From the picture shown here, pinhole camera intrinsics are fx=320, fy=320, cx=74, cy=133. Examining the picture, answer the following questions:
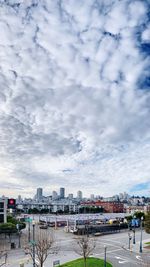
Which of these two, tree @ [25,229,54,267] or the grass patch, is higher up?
tree @ [25,229,54,267]

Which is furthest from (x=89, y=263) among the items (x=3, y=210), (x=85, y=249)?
(x=3, y=210)

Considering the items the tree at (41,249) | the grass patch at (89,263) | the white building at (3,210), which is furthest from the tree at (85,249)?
the white building at (3,210)

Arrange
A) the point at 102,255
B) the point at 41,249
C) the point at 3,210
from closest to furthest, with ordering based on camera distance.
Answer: the point at 41,249
the point at 102,255
the point at 3,210

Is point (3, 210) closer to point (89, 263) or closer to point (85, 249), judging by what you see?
point (89, 263)

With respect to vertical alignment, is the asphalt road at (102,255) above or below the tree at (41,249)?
below

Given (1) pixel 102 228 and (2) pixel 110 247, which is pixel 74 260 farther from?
Result: (1) pixel 102 228

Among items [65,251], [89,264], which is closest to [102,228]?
[65,251]

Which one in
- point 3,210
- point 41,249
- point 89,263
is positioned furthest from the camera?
point 3,210

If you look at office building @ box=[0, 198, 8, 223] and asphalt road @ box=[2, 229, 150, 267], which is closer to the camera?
asphalt road @ box=[2, 229, 150, 267]

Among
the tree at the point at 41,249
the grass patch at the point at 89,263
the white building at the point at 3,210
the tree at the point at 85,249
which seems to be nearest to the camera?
the tree at the point at 41,249

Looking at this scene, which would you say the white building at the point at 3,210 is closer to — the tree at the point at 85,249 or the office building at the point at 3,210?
the office building at the point at 3,210

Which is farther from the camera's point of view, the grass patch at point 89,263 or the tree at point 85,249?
the grass patch at point 89,263

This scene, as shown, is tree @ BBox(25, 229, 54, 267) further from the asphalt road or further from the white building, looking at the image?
the white building

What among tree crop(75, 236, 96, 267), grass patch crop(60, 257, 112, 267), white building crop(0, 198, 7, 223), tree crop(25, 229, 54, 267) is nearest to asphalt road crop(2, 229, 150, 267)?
tree crop(75, 236, 96, 267)
